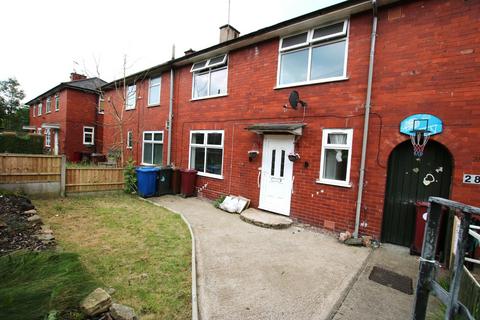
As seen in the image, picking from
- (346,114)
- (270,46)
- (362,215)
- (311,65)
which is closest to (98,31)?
(270,46)

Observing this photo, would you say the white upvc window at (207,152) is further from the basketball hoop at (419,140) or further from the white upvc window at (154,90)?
the basketball hoop at (419,140)

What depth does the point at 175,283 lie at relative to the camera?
335 centimetres

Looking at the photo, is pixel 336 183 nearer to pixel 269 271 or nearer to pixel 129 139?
pixel 269 271

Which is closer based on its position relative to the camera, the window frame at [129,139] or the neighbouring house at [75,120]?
the window frame at [129,139]

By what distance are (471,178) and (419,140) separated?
3.48ft

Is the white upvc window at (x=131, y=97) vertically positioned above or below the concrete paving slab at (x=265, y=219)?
above

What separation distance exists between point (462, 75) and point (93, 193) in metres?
10.6

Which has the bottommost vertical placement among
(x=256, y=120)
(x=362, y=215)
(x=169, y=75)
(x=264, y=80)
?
(x=362, y=215)

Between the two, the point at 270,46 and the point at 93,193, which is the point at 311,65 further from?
the point at 93,193

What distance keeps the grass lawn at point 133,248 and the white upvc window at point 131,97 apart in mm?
7379

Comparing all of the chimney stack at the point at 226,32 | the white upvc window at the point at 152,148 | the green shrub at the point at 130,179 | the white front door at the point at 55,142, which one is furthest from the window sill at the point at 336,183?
the white front door at the point at 55,142

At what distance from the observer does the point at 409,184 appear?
5.09 metres

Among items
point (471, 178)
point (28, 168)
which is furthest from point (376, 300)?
point (28, 168)

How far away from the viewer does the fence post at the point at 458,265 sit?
4.19 ft
